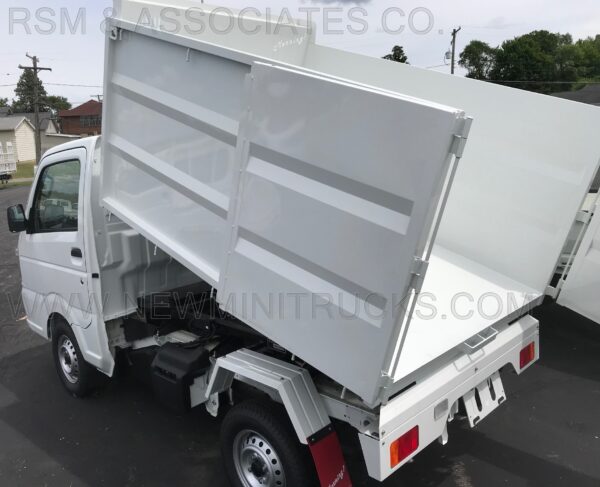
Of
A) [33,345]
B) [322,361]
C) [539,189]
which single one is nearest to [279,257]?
[322,361]

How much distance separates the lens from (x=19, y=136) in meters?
48.5

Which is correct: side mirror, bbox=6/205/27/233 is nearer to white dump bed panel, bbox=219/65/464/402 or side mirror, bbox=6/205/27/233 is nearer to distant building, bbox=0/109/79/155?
white dump bed panel, bbox=219/65/464/402

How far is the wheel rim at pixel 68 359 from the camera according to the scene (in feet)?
13.8

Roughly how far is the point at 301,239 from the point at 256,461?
1439 mm

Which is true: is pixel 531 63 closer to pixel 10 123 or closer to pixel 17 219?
pixel 10 123

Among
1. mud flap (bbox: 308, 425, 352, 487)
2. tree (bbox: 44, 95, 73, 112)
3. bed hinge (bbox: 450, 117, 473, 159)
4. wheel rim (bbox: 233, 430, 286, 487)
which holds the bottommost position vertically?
tree (bbox: 44, 95, 73, 112)

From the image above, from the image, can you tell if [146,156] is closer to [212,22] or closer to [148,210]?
[148,210]

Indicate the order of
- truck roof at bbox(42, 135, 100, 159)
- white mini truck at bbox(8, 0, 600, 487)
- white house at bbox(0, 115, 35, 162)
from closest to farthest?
white mini truck at bbox(8, 0, 600, 487), truck roof at bbox(42, 135, 100, 159), white house at bbox(0, 115, 35, 162)

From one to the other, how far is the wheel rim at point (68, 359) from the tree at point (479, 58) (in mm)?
Result: 52589

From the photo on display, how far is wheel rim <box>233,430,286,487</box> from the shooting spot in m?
2.71

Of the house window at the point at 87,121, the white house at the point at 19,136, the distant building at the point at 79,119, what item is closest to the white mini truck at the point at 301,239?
the white house at the point at 19,136

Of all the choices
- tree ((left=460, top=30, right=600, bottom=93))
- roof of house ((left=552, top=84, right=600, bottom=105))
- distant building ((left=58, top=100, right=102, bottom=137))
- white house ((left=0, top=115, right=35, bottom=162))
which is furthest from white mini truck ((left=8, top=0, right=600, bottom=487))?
distant building ((left=58, top=100, right=102, bottom=137))

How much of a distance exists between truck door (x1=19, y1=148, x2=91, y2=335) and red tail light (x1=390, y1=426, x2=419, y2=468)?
260cm

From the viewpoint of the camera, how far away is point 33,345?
5602 mm
